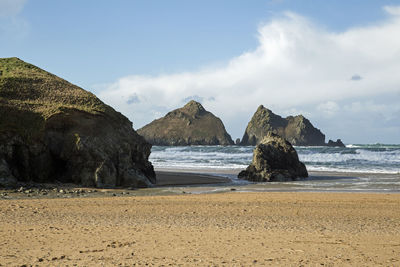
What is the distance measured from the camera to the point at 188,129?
146 metres

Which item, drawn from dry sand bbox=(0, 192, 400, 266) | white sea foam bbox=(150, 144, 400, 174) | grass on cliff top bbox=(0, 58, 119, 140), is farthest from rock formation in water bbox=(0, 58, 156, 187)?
white sea foam bbox=(150, 144, 400, 174)

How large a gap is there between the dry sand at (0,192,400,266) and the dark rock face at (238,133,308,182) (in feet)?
A: 36.4

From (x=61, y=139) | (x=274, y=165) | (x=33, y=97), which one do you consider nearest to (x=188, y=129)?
(x=274, y=165)

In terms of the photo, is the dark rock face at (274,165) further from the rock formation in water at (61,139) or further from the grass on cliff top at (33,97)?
the grass on cliff top at (33,97)

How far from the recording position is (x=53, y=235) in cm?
776

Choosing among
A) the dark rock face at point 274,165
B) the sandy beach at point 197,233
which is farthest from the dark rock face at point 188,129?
the sandy beach at point 197,233

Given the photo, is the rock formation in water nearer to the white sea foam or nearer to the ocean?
the ocean

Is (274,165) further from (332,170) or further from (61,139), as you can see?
(61,139)

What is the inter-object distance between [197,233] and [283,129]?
129 meters

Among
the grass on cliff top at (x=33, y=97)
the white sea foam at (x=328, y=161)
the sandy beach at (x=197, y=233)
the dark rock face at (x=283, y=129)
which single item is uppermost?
the dark rock face at (x=283, y=129)

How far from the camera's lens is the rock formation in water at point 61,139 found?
16891mm

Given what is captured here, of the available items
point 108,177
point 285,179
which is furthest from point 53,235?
point 285,179

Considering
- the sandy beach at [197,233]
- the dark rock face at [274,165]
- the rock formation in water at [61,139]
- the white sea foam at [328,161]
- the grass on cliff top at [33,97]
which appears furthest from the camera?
the white sea foam at [328,161]

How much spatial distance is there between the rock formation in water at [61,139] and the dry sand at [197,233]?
4.63 m
